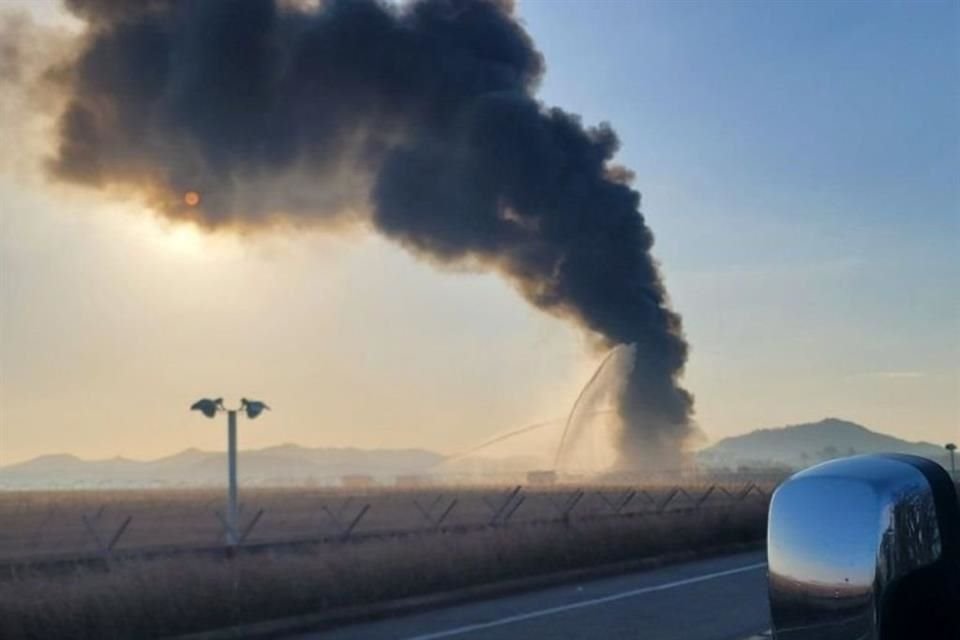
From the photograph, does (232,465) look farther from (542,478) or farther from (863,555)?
(542,478)

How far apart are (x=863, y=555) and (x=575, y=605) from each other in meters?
10.3

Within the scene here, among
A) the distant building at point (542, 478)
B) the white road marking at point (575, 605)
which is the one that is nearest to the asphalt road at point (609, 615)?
the white road marking at point (575, 605)

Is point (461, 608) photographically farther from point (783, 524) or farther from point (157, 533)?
point (157, 533)

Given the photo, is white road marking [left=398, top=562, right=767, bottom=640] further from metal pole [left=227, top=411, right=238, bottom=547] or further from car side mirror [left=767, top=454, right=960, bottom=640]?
car side mirror [left=767, top=454, right=960, bottom=640]

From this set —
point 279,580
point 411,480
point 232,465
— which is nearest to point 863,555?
point 279,580

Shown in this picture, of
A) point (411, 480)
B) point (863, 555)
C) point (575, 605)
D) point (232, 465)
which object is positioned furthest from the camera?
point (411, 480)

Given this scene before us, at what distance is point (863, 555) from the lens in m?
1.65

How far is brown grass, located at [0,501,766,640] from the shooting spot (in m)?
9.91

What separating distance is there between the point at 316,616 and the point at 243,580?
709 mm

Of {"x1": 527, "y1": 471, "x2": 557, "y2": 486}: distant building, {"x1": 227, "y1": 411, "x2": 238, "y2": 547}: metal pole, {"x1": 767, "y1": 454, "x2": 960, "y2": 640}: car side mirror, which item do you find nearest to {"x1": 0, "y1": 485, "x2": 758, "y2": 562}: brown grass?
{"x1": 227, "y1": 411, "x2": 238, "y2": 547}: metal pole

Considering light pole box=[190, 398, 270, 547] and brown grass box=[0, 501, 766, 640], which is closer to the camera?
brown grass box=[0, 501, 766, 640]

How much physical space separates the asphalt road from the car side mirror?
7.77 metres

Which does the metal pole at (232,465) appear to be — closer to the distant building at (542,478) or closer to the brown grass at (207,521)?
the brown grass at (207,521)

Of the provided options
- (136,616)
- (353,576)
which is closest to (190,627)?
(136,616)
